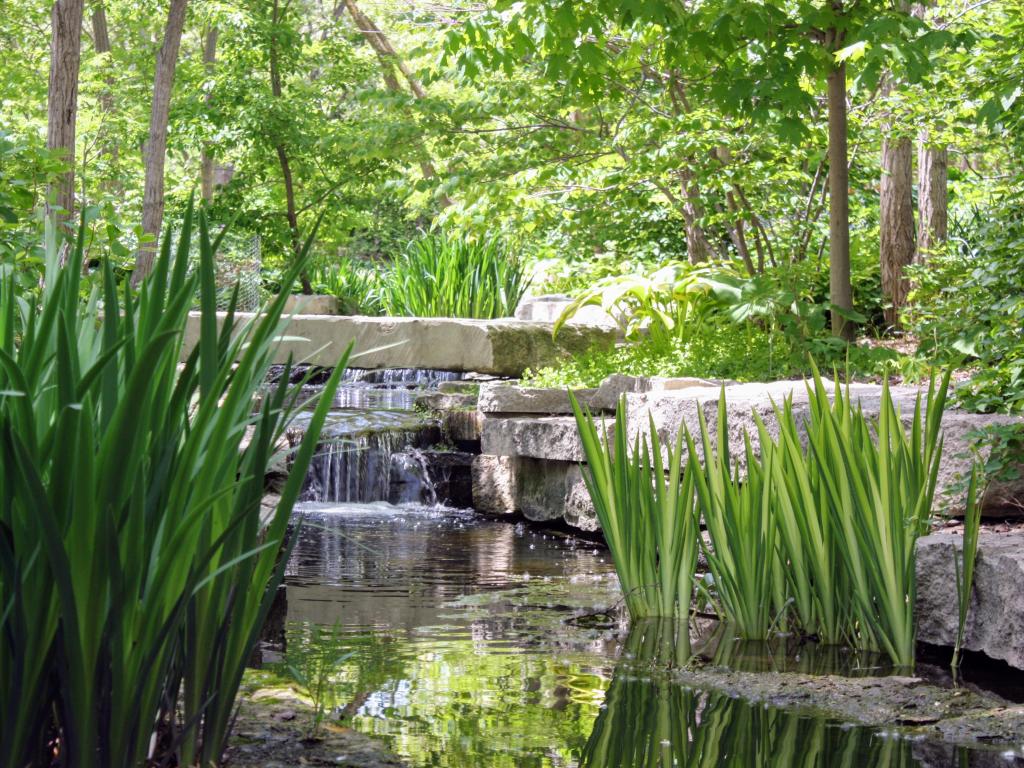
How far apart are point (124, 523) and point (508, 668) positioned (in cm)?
183

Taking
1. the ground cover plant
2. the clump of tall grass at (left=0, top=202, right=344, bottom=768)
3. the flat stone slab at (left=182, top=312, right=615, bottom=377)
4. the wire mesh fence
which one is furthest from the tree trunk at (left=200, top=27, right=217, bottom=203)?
the clump of tall grass at (left=0, top=202, right=344, bottom=768)

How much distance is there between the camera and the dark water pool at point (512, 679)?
238 cm

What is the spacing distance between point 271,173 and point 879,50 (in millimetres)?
9218

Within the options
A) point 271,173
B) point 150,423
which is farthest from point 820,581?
point 271,173

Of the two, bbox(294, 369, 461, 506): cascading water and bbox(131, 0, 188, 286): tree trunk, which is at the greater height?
bbox(131, 0, 188, 286): tree trunk

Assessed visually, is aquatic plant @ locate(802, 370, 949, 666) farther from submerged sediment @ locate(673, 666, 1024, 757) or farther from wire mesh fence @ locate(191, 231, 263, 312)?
wire mesh fence @ locate(191, 231, 263, 312)

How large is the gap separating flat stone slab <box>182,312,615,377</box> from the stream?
11.3 ft

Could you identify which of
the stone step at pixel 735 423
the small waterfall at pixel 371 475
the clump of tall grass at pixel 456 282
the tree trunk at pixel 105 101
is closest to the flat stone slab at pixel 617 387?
the stone step at pixel 735 423

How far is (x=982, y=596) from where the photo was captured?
3.27 metres

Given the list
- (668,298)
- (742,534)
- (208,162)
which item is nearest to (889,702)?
(742,534)

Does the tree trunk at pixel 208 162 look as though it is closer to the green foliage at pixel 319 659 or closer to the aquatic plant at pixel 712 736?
the green foliage at pixel 319 659

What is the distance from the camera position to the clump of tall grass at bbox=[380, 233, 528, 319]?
1165 centimetres

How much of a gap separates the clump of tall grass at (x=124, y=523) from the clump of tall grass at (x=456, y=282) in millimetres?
9806

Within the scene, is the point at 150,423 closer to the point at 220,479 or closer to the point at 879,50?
the point at 220,479
